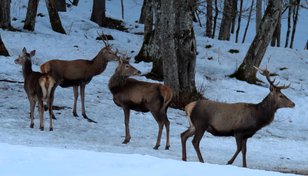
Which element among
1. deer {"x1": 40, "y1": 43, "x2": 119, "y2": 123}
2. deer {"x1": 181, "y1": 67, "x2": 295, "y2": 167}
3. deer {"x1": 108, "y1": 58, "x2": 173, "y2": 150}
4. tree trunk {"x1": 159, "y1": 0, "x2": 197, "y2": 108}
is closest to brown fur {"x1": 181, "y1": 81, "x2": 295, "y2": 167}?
deer {"x1": 181, "y1": 67, "x2": 295, "y2": 167}

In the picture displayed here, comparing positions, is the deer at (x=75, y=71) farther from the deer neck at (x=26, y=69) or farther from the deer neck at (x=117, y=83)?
the deer neck at (x=117, y=83)

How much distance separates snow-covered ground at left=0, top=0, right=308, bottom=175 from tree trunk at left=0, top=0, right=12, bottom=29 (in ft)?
2.51

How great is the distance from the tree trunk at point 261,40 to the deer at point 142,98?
25.6 ft

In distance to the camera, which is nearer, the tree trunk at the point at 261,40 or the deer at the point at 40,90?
the deer at the point at 40,90

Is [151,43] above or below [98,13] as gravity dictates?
below

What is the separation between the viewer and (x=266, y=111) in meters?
11.0

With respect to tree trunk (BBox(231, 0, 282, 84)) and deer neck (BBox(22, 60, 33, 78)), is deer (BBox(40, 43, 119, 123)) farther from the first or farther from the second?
tree trunk (BBox(231, 0, 282, 84))

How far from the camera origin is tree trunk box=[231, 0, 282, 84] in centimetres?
1897

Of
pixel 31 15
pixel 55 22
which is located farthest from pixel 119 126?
pixel 55 22

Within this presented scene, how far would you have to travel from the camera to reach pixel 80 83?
45.7 ft

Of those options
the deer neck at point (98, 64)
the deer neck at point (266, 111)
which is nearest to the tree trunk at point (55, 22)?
the deer neck at point (98, 64)

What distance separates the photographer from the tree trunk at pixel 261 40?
1897 centimetres

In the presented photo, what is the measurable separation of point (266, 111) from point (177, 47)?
19.1 feet

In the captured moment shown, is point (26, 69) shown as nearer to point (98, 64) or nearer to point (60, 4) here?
point (98, 64)
